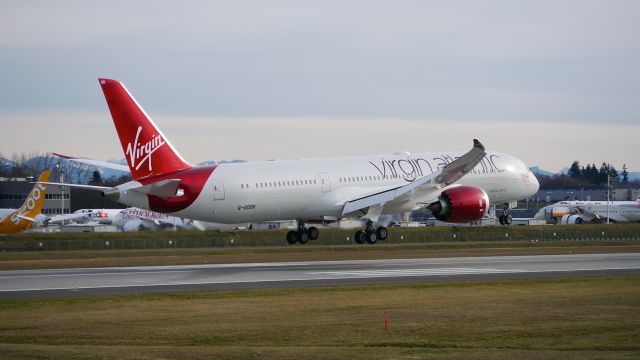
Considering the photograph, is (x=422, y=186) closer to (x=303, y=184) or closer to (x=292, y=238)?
(x=303, y=184)

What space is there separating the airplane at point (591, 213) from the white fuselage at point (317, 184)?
216 feet

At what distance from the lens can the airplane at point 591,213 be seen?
135000 mm

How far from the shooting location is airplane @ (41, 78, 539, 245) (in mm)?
54500

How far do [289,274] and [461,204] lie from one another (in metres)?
15.6

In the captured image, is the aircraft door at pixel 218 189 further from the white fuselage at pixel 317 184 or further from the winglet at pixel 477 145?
the winglet at pixel 477 145

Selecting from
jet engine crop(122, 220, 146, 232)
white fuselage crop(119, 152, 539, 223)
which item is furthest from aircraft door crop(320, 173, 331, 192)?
jet engine crop(122, 220, 146, 232)

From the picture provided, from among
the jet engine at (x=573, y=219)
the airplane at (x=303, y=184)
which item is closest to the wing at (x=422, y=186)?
the airplane at (x=303, y=184)

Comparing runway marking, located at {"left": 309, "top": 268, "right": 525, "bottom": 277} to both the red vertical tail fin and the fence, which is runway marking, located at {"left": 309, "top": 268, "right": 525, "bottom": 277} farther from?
the fence

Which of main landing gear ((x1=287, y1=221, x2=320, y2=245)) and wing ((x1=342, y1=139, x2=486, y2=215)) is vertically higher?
wing ((x1=342, y1=139, x2=486, y2=215))

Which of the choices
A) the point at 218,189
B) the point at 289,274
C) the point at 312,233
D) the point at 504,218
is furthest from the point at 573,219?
the point at 289,274

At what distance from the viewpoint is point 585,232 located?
9231 cm

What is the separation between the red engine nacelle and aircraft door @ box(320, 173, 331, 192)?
6827mm

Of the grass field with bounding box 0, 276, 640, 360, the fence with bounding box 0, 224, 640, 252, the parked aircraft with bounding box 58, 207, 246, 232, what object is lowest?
the grass field with bounding box 0, 276, 640, 360

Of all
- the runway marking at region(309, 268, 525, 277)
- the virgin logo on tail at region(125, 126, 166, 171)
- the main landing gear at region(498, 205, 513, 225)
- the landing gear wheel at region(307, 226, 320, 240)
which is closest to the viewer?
the runway marking at region(309, 268, 525, 277)
